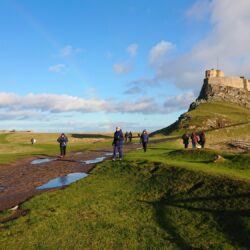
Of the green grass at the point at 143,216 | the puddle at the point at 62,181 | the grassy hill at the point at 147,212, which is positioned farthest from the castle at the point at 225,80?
the green grass at the point at 143,216

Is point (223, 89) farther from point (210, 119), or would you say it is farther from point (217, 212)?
point (217, 212)

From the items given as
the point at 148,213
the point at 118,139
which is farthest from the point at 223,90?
the point at 148,213

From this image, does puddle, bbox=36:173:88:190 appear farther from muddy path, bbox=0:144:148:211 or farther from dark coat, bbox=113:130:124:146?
dark coat, bbox=113:130:124:146

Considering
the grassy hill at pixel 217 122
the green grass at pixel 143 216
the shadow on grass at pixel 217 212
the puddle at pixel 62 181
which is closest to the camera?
the shadow on grass at pixel 217 212

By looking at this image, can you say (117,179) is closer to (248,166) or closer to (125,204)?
(125,204)

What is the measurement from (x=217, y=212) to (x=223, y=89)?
126614 millimetres

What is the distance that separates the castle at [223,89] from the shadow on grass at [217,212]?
115134mm

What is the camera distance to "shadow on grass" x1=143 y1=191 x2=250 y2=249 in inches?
570

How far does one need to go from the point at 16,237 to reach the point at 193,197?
26.6 feet

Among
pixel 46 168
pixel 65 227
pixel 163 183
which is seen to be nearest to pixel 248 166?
pixel 163 183

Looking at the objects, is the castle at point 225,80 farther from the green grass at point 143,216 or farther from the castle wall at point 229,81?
the green grass at point 143,216

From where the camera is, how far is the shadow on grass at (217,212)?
1449 centimetres

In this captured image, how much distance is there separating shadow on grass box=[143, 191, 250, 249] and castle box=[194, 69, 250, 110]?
115m

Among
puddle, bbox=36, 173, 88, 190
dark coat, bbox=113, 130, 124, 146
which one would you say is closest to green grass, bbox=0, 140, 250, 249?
puddle, bbox=36, 173, 88, 190
